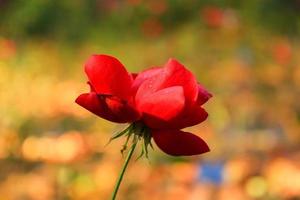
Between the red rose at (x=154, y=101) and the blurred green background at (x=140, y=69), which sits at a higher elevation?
the red rose at (x=154, y=101)

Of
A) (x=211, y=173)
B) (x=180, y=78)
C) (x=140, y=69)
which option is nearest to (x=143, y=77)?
(x=180, y=78)

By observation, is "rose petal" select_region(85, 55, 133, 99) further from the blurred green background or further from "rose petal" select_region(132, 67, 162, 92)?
the blurred green background

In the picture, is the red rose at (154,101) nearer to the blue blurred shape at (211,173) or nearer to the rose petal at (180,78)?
the rose petal at (180,78)

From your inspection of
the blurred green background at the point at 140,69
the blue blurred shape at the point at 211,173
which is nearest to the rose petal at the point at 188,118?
the blurred green background at the point at 140,69

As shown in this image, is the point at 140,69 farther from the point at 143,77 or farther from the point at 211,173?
the point at 143,77

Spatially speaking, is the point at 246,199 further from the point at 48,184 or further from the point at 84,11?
the point at 84,11

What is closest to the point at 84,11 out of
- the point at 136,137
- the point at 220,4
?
the point at 220,4
